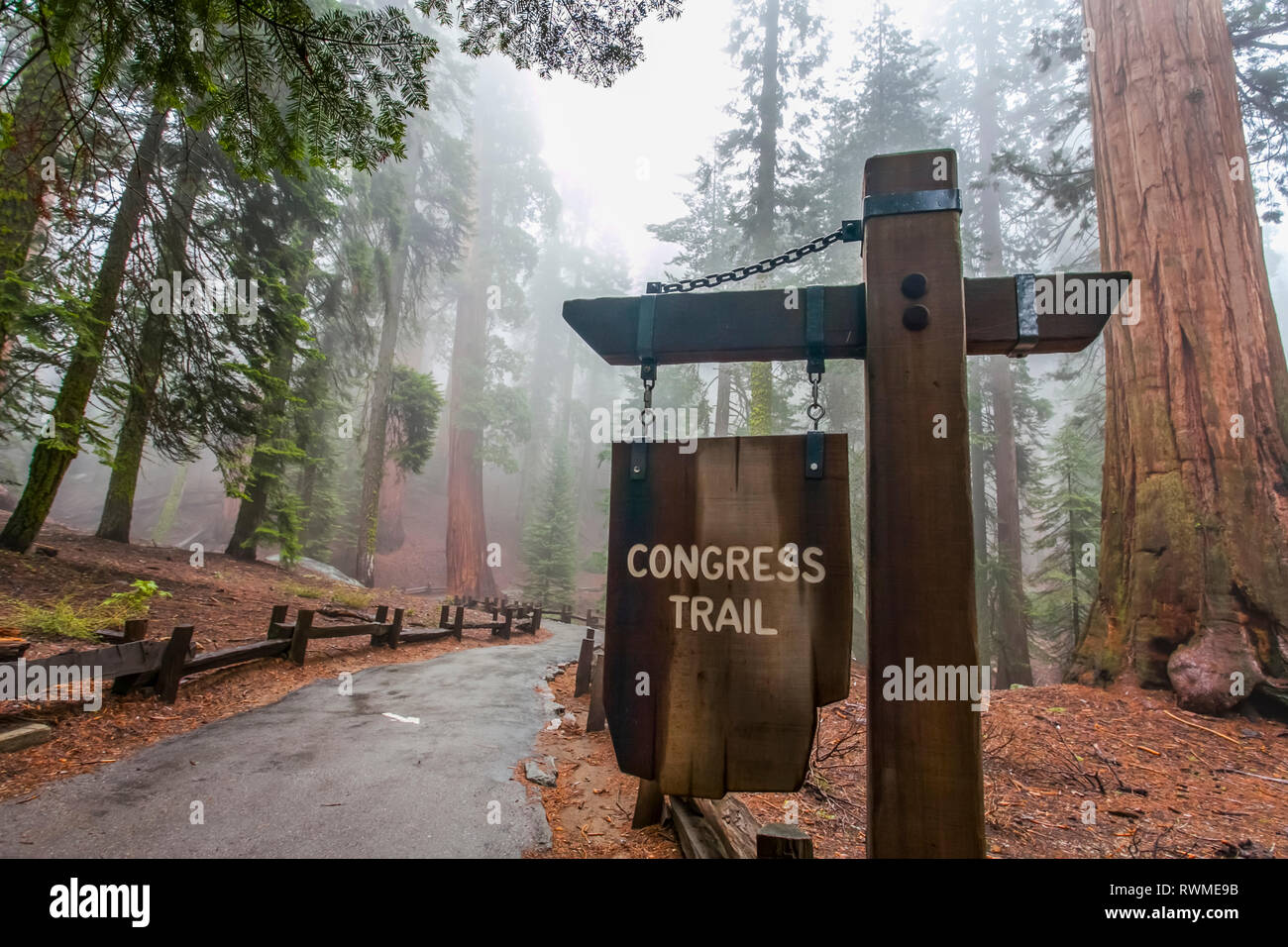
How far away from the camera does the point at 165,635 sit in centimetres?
638

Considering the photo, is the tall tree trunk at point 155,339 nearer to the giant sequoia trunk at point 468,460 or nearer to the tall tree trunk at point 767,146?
the giant sequoia trunk at point 468,460

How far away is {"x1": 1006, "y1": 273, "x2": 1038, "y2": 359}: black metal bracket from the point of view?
1.92 m

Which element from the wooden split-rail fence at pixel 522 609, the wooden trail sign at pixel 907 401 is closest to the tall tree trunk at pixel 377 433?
the wooden split-rail fence at pixel 522 609

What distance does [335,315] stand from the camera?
54.2 feet

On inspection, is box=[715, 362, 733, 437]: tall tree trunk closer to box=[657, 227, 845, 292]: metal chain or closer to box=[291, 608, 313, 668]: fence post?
box=[291, 608, 313, 668]: fence post

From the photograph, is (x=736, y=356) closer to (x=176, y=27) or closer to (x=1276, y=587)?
(x=176, y=27)

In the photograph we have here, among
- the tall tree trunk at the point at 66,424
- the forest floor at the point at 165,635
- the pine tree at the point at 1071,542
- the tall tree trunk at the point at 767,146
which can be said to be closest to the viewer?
the forest floor at the point at 165,635

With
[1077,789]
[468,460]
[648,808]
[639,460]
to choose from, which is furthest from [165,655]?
[468,460]

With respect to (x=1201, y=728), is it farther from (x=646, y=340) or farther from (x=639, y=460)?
(x=646, y=340)

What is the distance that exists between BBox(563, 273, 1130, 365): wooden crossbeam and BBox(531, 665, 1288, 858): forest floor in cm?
259

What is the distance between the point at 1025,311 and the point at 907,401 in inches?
23.4

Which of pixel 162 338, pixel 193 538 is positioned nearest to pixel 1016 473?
pixel 162 338

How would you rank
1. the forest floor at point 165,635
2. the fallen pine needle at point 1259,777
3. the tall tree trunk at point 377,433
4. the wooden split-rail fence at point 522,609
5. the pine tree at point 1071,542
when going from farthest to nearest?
the tall tree trunk at point 377,433 → the wooden split-rail fence at point 522,609 → the pine tree at point 1071,542 → the forest floor at point 165,635 → the fallen pine needle at point 1259,777

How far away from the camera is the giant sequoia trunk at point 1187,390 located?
16.2 feet
